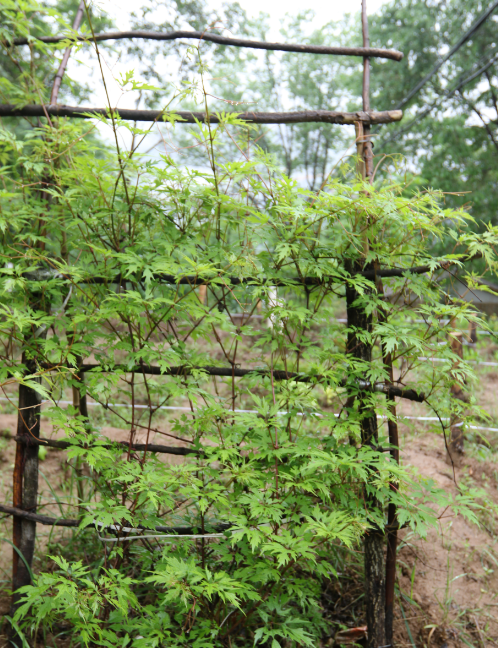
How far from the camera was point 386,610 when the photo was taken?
7.31 feet

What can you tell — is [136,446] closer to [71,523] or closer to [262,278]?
[71,523]

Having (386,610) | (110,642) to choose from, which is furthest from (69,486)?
(386,610)

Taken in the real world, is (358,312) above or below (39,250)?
below

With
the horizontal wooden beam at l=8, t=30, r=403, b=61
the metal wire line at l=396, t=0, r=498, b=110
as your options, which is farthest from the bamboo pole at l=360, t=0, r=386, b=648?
the metal wire line at l=396, t=0, r=498, b=110

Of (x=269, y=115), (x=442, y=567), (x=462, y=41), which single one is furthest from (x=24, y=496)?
(x=462, y=41)

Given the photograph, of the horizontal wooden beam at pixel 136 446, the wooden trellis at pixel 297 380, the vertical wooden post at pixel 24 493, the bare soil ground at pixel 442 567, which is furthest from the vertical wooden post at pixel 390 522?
the vertical wooden post at pixel 24 493

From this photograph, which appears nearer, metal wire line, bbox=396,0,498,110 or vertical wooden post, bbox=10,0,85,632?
vertical wooden post, bbox=10,0,85,632

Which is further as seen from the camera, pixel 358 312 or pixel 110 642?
pixel 358 312

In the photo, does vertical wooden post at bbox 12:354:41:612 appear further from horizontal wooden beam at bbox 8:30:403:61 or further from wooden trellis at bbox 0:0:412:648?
horizontal wooden beam at bbox 8:30:403:61

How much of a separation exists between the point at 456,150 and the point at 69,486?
33.4ft

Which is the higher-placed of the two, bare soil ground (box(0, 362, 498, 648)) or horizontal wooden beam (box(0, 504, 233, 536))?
horizontal wooden beam (box(0, 504, 233, 536))

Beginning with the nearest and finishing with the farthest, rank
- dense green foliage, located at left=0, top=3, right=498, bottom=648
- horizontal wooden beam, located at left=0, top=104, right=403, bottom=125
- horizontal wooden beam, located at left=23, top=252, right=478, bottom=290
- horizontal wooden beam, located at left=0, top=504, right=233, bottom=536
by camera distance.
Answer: dense green foliage, located at left=0, top=3, right=498, bottom=648, horizontal wooden beam, located at left=23, top=252, right=478, bottom=290, horizontal wooden beam, located at left=0, top=504, right=233, bottom=536, horizontal wooden beam, located at left=0, top=104, right=403, bottom=125

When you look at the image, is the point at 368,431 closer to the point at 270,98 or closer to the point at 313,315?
the point at 313,315

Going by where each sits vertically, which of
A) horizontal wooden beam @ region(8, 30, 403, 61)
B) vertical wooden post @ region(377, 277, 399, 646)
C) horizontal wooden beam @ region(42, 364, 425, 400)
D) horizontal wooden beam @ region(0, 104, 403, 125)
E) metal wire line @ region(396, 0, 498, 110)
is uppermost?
metal wire line @ region(396, 0, 498, 110)
